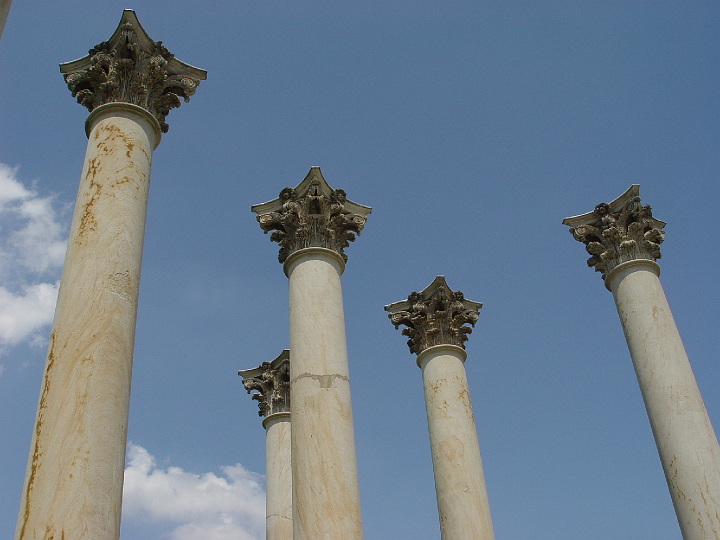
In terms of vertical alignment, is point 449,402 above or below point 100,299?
above

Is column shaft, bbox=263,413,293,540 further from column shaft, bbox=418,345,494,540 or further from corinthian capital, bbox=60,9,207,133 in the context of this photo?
corinthian capital, bbox=60,9,207,133

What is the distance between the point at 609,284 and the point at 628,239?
2329 millimetres

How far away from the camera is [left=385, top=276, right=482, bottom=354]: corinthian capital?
37.8 meters

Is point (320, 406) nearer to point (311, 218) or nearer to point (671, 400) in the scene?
point (311, 218)

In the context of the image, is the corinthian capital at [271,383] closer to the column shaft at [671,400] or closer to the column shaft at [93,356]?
the column shaft at [671,400]

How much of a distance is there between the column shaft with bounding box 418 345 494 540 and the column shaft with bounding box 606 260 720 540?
785 cm

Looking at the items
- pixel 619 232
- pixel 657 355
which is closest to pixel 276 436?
pixel 657 355

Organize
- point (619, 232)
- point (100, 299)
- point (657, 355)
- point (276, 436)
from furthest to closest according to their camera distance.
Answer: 1. point (276, 436)
2. point (619, 232)
3. point (657, 355)
4. point (100, 299)

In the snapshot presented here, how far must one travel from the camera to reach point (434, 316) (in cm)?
3838

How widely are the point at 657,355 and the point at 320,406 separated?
1544 cm

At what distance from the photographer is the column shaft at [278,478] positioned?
3709 cm

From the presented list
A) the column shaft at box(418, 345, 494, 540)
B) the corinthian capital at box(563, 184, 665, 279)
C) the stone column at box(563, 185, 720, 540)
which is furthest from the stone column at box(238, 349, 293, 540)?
the stone column at box(563, 185, 720, 540)

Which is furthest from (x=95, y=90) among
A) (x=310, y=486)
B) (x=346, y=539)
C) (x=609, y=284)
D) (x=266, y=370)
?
(x=609, y=284)

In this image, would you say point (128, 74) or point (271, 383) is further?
point (271, 383)
